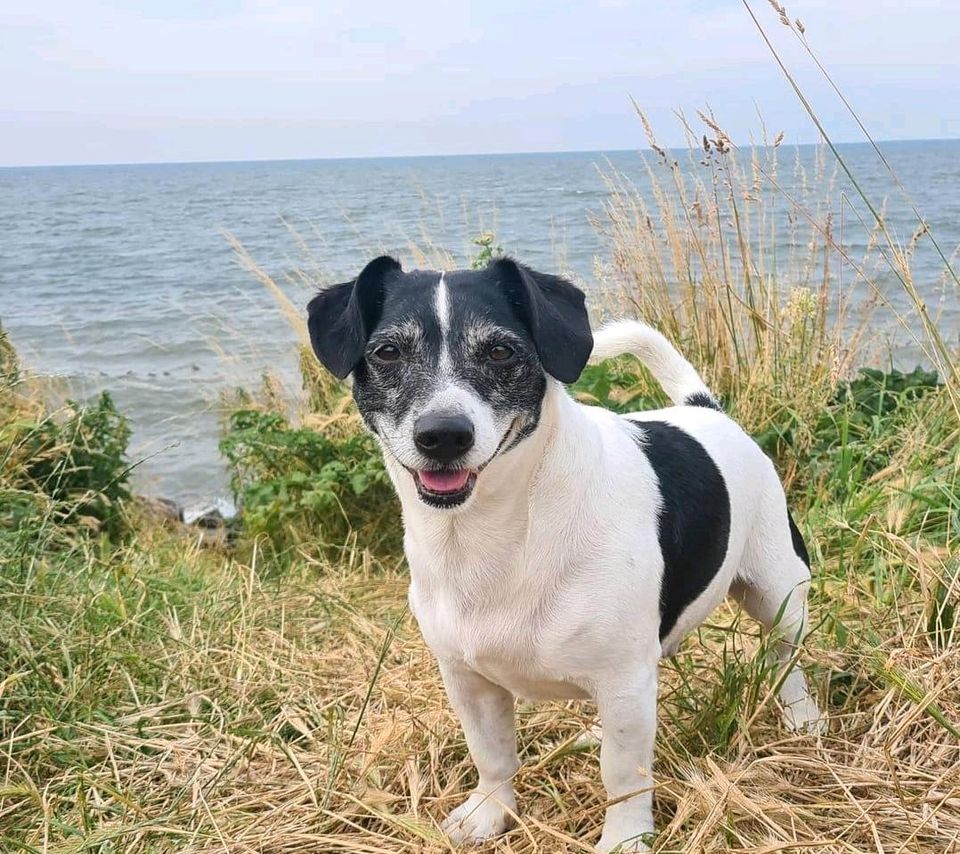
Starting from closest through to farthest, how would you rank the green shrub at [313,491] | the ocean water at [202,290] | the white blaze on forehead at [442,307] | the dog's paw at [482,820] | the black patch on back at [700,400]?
the white blaze on forehead at [442,307] < the dog's paw at [482,820] < the black patch on back at [700,400] < the green shrub at [313,491] < the ocean water at [202,290]

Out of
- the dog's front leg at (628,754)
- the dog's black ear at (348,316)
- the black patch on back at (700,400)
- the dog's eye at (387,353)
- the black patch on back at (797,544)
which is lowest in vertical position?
the dog's front leg at (628,754)

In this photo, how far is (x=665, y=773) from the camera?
2.54 m

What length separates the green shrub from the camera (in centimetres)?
488

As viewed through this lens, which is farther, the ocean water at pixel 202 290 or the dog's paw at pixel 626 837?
the ocean water at pixel 202 290

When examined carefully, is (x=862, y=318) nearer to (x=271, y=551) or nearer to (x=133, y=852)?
(x=271, y=551)

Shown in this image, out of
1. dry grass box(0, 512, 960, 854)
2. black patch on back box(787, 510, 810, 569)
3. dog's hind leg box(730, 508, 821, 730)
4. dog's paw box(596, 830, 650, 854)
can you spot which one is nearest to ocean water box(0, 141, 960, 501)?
dry grass box(0, 512, 960, 854)

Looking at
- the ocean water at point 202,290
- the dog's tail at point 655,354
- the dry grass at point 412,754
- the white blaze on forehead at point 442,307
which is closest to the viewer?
the white blaze on forehead at point 442,307

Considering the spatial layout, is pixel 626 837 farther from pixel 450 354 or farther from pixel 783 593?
pixel 450 354

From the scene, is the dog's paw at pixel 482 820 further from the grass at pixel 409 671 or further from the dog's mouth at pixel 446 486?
the dog's mouth at pixel 446 486

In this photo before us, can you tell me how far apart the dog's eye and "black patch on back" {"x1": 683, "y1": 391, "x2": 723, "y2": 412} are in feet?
4.33

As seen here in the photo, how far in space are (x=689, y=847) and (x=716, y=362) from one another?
3.45 metres

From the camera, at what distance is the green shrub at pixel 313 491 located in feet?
16.0

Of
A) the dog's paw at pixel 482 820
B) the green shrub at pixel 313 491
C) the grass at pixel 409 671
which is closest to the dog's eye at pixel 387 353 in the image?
the grass at pixel 409 671

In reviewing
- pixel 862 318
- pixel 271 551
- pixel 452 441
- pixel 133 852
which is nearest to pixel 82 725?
pixel 133 852
